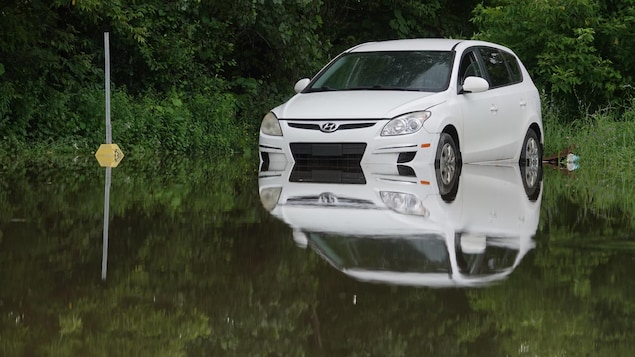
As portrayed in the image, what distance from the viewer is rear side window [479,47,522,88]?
52.2 ft

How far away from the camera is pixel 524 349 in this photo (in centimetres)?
474

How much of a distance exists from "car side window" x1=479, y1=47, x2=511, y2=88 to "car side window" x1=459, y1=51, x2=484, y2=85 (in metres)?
0.25

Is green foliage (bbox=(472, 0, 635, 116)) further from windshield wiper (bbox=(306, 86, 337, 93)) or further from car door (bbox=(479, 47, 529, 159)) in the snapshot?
windshield wiper (bbox=(306, 86, 337, 93))

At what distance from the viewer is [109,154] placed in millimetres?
18391

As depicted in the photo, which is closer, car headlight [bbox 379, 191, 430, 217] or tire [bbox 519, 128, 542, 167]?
car headlight [bbox 379, 191, 430, 217]

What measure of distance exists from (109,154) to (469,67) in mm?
5831

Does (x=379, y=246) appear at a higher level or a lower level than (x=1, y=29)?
lower

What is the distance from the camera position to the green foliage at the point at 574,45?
20812mm

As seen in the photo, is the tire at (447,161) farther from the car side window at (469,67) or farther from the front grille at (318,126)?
the car side window at (469,67)

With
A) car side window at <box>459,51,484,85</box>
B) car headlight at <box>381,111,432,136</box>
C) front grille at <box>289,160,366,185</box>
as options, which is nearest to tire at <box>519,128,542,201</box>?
car side window at <box>459,51,484,85</box>

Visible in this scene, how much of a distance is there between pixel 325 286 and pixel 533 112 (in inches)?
425

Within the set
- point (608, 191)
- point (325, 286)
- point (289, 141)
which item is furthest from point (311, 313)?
point (289, 141)

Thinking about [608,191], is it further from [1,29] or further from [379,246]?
[1,29]

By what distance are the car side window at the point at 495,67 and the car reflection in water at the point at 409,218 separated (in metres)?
1.62
